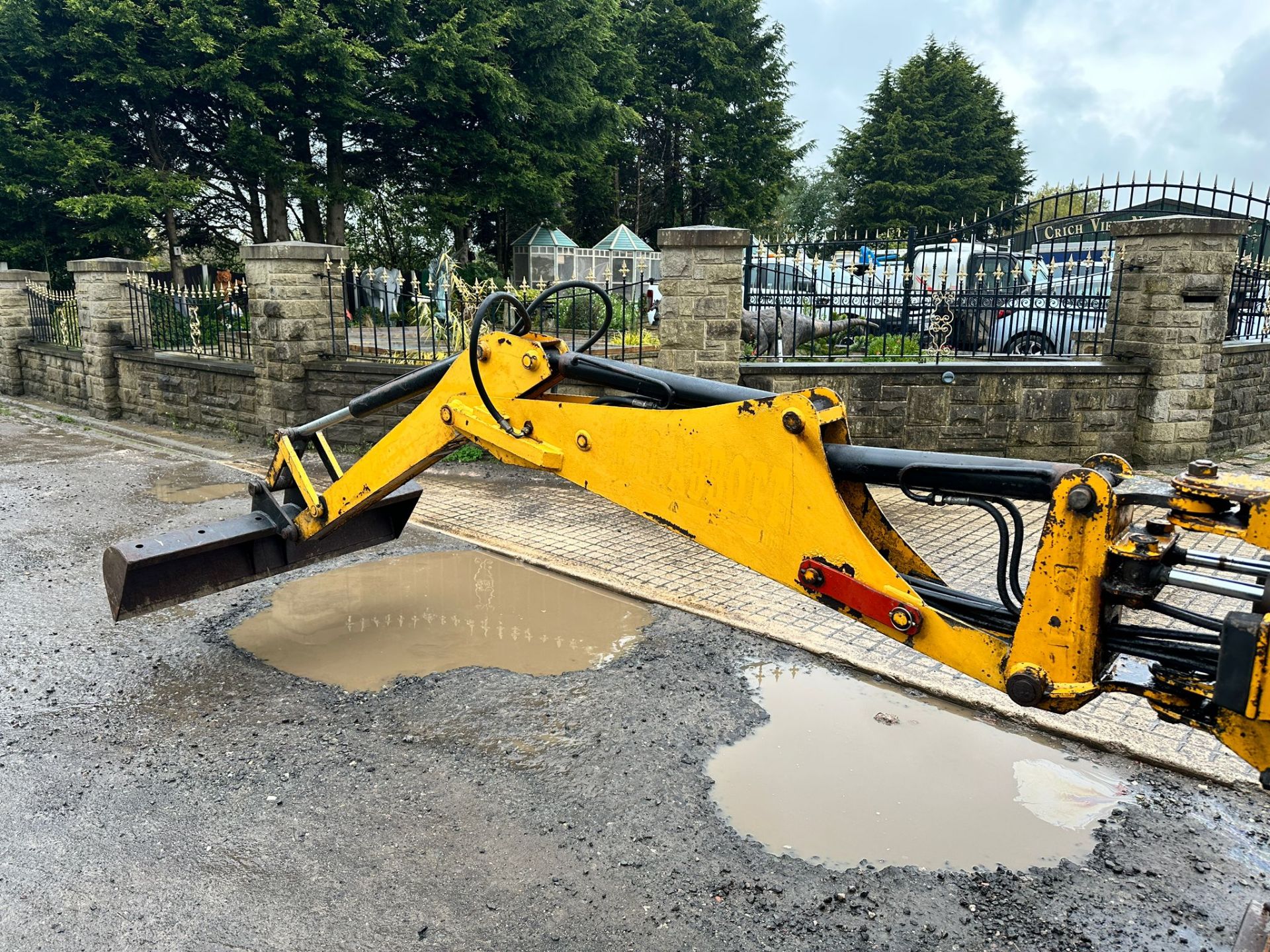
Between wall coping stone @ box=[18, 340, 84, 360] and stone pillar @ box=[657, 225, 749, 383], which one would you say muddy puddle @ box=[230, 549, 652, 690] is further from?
wall coping stone @ box=[18, 340, 84, 360]

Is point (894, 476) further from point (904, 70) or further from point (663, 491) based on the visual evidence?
point (904, 70)

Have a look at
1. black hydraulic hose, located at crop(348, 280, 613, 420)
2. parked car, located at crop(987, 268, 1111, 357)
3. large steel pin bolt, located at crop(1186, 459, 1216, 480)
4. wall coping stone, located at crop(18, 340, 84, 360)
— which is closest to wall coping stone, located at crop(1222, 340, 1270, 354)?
parked car, located at crop(987, 268, 1111, 357)

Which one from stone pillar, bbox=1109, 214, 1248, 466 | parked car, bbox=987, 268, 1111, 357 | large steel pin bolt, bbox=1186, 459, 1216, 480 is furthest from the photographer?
parked car, bbox=987, 268, 1111, 357

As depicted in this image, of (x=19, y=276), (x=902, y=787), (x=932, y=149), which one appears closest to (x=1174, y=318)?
(x=902, y=787)

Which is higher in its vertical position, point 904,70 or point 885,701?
point 904,70

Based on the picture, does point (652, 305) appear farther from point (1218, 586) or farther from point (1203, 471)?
point (1218, 586)

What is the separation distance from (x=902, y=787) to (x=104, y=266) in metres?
13.8

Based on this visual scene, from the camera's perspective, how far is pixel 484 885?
10.9 feet

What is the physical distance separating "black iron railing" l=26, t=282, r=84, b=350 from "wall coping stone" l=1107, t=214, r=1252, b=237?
566 inches

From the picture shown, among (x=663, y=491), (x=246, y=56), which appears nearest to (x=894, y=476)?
(x=663, y=491)

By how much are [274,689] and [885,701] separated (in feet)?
10.2

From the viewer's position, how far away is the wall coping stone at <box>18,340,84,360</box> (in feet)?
48.4

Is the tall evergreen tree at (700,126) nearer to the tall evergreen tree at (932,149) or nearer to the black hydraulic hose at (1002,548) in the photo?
the tall evergreen tree at (932,149)

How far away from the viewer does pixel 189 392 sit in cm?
1265
